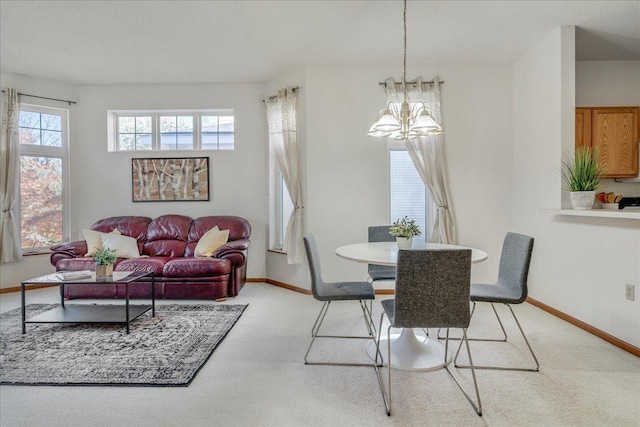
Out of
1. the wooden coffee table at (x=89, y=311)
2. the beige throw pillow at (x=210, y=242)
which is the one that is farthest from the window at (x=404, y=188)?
the wooden coffee table at (x=89, y=311)

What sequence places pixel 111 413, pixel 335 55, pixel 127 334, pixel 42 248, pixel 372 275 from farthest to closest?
pixel 42 248, pixel 335 55, pixel 372 275, pixel 127 334, pixel 111 413

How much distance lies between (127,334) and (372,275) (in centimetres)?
211

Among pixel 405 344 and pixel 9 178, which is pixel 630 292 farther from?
pixel 9 178

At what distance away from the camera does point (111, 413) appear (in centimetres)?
180

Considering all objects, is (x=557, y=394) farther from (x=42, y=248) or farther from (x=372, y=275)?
(x=42, y=248)

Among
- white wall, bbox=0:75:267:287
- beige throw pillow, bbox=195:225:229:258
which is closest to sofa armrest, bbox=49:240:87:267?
white wall, bbox=0:75:267:287

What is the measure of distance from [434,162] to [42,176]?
5.07m

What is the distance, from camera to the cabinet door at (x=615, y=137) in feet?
12.2

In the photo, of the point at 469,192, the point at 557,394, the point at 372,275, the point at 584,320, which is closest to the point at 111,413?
the point at 372,275

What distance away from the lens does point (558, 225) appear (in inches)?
130

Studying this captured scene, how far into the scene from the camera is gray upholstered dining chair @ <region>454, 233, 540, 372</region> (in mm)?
2244

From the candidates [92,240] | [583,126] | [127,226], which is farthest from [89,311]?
[583,126]

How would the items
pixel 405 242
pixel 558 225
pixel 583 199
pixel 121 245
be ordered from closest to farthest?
pixel 405 242
pixel 583 199
pixel 558 225
pixel 121 245

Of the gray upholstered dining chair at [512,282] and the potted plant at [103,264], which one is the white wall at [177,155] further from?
Result: the gray upholstered dining chair at [512,282]
